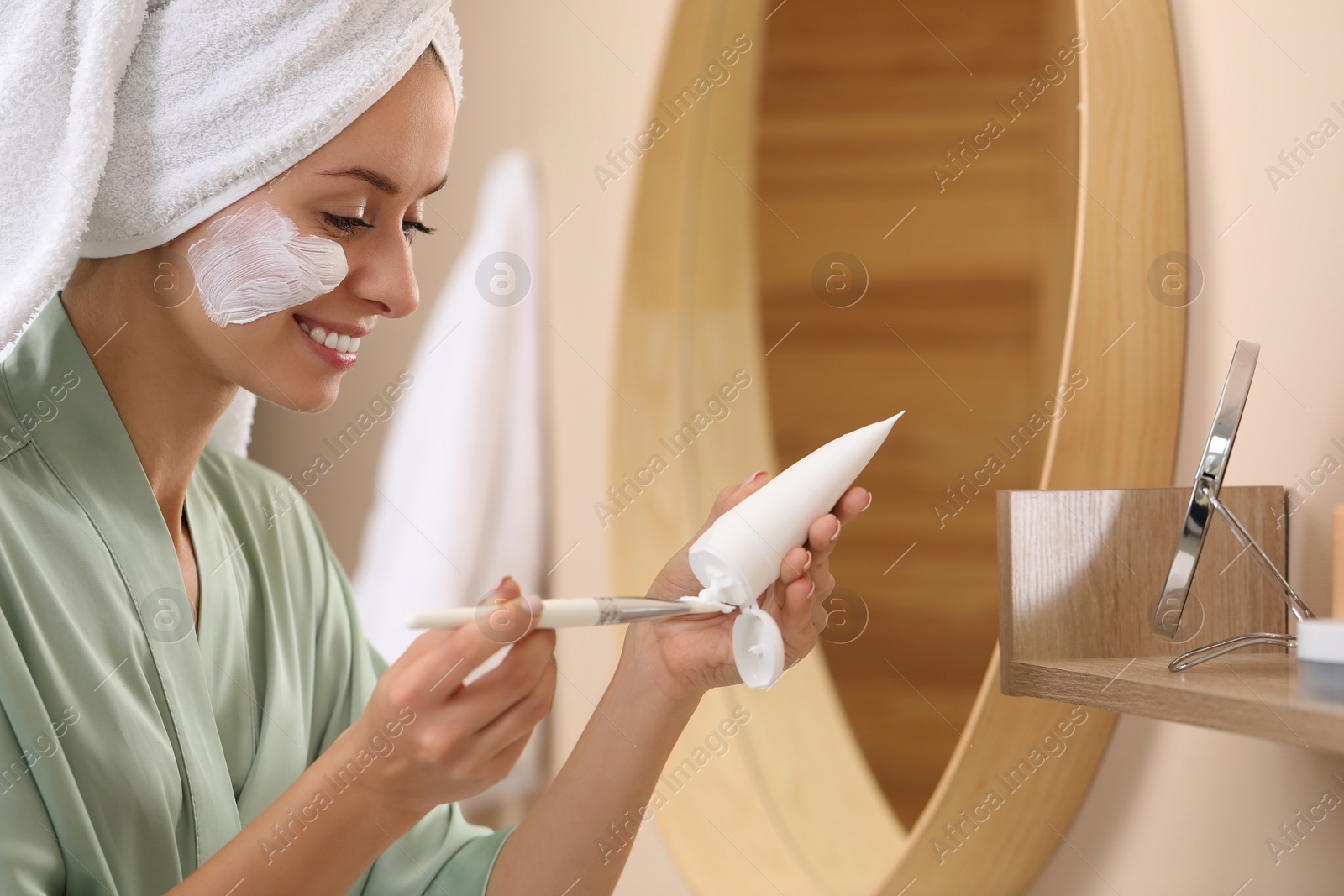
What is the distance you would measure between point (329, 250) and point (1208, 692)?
388 millimetres

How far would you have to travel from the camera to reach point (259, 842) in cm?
39

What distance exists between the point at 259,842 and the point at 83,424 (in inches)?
9.6

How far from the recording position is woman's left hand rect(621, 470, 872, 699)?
0.41 m

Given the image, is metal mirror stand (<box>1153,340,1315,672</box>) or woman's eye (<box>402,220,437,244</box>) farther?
woman's eye (<box>402,220,437,244</box>)

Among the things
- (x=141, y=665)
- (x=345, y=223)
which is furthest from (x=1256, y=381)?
(x=141, y=665)

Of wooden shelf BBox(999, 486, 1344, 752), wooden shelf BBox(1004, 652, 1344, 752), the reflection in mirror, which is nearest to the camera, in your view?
wooden shelf BBox(1004, 652, 1344, 752)

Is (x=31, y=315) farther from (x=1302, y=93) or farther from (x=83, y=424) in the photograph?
(x=1302, y=93)

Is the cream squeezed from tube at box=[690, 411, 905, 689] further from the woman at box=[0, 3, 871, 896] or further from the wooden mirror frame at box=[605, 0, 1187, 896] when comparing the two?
the wooden mirror frame at box=[605, 0, 1187, 896]

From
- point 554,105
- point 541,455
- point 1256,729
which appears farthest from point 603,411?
point 1256,729

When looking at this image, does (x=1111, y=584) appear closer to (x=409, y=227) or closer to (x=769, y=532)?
(x=769, y=532)

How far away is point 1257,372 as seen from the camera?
1.36ft

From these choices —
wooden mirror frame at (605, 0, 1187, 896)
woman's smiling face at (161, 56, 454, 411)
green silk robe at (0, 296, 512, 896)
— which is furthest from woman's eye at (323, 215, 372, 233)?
wooden mirror frame at (605, 0, 1187, 896)

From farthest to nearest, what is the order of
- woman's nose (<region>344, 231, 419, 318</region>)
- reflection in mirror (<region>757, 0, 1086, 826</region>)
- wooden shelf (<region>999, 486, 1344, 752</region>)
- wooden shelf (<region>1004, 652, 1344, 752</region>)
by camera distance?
reflection in mirror (<region>757, 0, 1086, 826</region>)
woman's nose (<region>344, 231, 419, 318</region>)
wooden shelf (<region>999, 486, 1344, 752</region>)
wooden shelf (<region>1004, 652, 1344, 752</region>)

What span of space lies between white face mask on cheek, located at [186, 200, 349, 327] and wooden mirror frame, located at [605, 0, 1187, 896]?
1.04 ft
